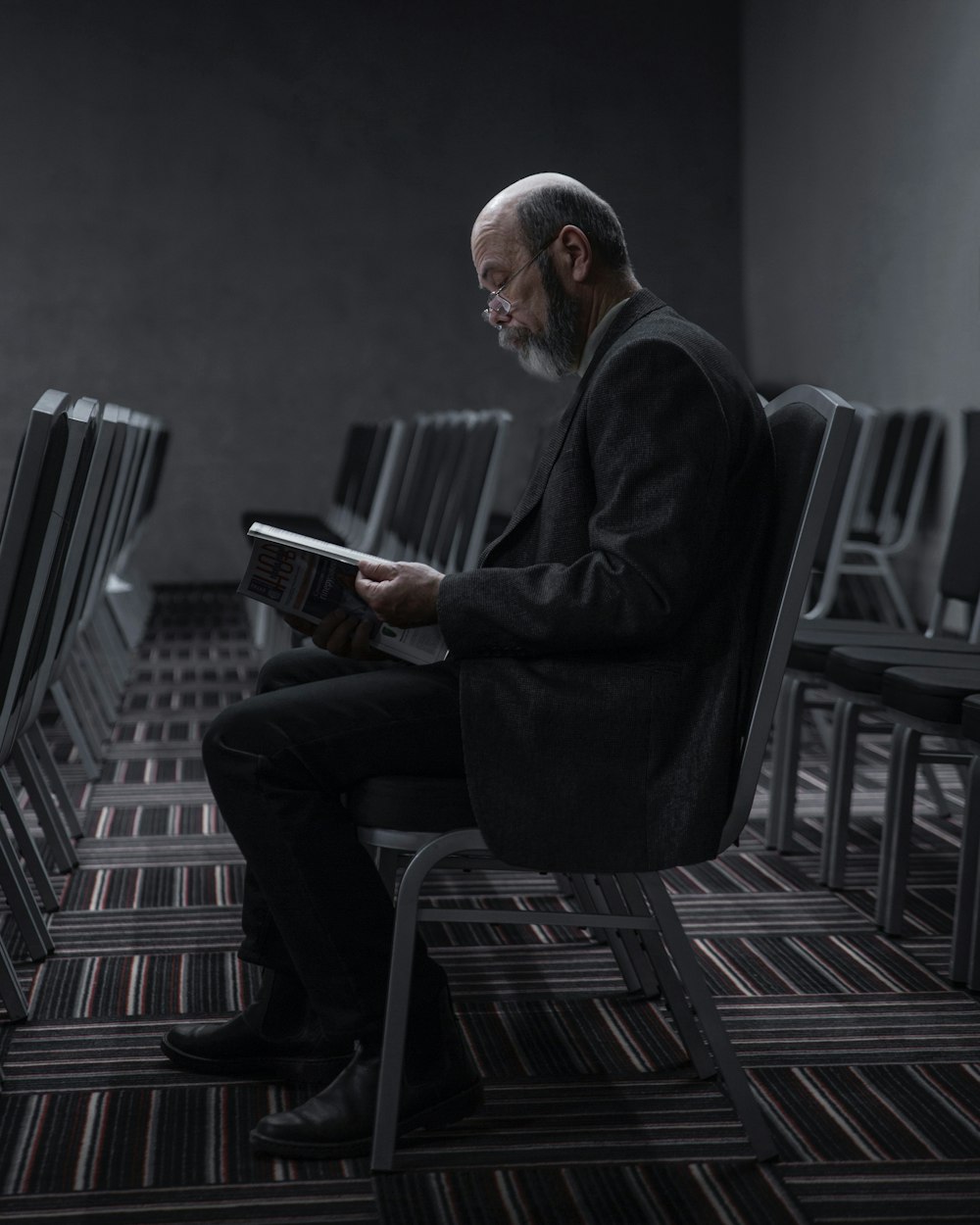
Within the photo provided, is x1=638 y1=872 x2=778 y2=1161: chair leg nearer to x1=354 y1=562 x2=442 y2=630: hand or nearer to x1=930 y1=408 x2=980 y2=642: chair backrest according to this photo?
x1=354 y1=562 x2=442 y2=630: hand

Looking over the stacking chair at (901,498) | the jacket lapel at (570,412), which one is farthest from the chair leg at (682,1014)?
the stacking chair at (901,498)

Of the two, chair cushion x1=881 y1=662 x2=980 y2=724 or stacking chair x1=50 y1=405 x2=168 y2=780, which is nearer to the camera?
chair cushion x1=881 y1=662 x2=980 y2=724

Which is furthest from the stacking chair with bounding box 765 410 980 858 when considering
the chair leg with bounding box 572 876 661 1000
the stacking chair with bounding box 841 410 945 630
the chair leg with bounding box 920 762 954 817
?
the stacking chair with bounding box 841 410 945 630

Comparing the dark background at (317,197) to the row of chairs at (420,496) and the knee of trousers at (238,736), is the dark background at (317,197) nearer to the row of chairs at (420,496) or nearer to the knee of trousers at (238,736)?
the row of chairs at (420,496)

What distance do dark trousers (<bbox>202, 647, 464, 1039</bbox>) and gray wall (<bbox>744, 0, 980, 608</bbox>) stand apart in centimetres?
425

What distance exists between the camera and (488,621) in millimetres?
1512

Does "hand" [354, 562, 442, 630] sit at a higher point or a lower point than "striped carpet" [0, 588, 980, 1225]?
higher

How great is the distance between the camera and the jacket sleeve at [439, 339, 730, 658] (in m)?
1.45

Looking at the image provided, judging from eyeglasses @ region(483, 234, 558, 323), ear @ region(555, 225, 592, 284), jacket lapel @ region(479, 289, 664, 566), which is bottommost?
jacket lapel @ region(479, 289, 664, 566)

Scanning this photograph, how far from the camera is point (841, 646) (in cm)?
271

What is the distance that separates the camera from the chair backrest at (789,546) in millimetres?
1479

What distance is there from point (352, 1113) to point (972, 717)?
1.08 m

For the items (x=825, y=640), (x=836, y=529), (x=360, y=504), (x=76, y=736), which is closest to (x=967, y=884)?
(x=825, y=640)

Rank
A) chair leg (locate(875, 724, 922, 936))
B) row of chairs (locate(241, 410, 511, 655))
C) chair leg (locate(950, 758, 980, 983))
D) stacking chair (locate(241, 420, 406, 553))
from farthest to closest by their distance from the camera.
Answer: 1. stacking chair (locate(241, 420, 406, 553))
2. row of chairs (locate(241, 410, 511, 655))
3. chair leg (locate(875, 724, 922, 936))
4. chair leg (locate(950, 758, 980, 983))
